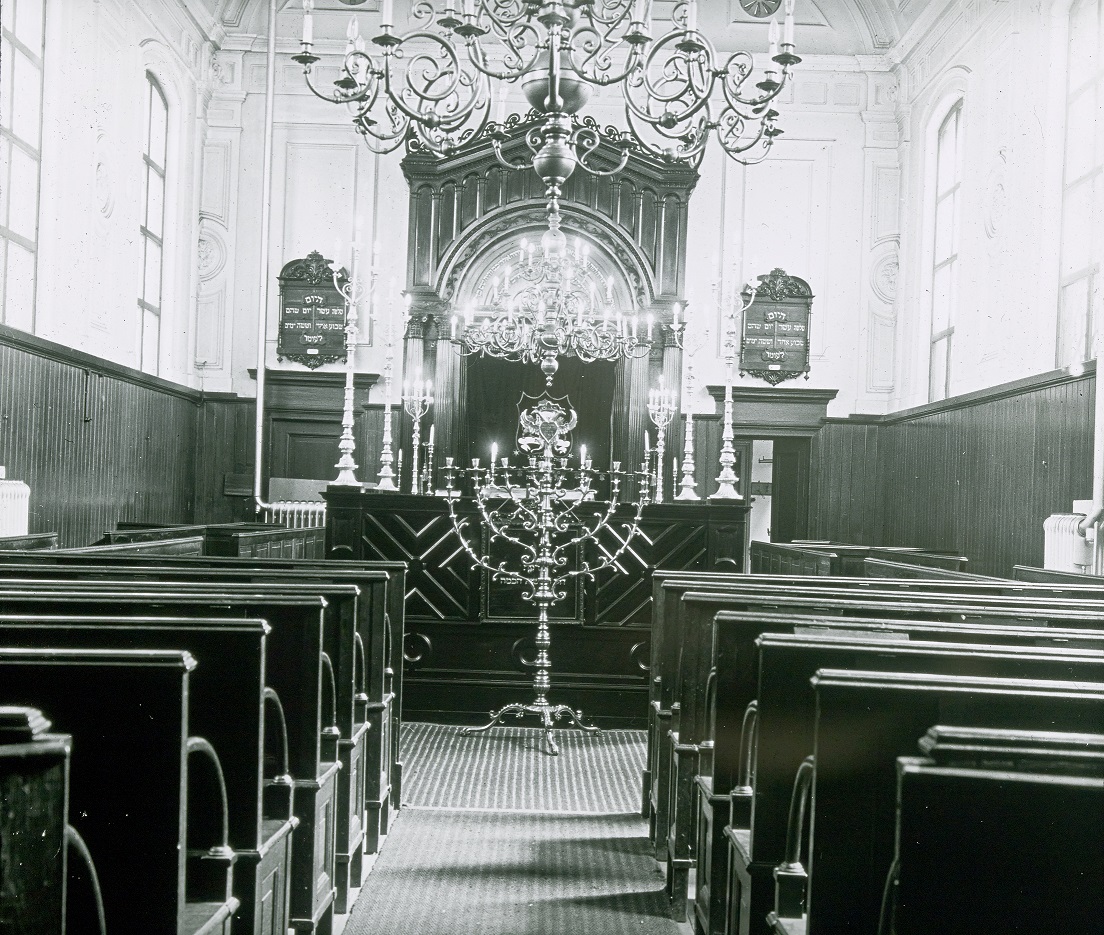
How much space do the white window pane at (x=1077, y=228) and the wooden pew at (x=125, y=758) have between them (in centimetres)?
722

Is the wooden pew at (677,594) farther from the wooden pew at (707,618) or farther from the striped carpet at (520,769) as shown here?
the striped carpet at (520,769)

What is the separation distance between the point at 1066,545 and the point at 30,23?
7751 mm

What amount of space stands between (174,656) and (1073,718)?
139 cm

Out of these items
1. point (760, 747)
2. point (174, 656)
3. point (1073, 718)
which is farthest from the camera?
point (760, 747)

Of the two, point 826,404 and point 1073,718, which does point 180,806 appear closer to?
point 1073,718

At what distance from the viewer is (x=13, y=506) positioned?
6609 millimetres

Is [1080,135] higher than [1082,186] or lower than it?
higher

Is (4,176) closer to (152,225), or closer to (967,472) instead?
(152,225)

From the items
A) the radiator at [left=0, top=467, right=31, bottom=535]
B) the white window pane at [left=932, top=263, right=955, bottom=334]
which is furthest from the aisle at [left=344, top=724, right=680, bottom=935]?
the white window pane at [left=932, top=263, right=955, bottom=334]

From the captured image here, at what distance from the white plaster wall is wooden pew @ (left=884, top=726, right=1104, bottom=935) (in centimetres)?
754

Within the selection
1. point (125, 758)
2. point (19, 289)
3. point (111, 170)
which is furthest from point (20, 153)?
point (125, 758)

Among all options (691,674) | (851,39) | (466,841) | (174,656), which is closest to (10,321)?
(466,841)

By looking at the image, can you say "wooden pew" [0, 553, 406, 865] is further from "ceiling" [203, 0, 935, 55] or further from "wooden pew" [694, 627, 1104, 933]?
"ceiling" [203, 0, 935, 55]

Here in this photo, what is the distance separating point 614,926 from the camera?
3197mm
